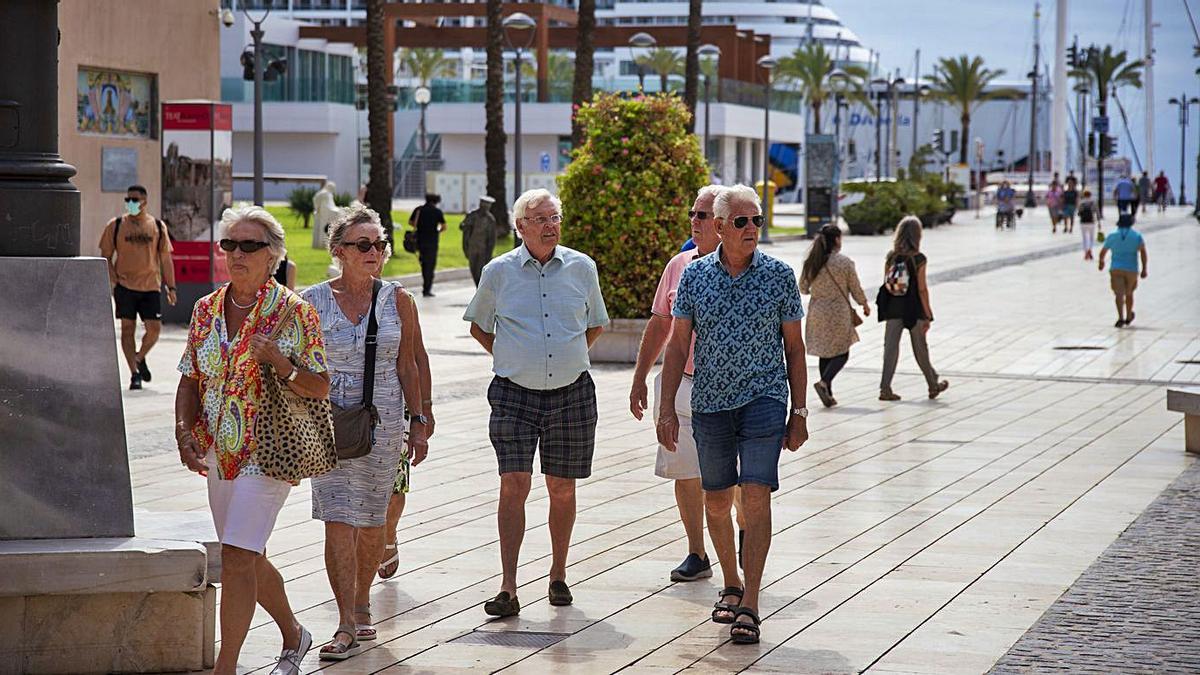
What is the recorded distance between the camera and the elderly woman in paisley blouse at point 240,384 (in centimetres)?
560

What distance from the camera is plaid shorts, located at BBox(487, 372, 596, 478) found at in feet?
23.7

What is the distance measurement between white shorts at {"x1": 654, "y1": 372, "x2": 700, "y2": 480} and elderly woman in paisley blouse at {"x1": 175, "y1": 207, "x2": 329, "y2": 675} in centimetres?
227

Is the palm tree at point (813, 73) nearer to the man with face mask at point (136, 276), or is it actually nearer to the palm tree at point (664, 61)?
the palm tree at point (664, 61)

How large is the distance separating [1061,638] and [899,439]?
6.01 m

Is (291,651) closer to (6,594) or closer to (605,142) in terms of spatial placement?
(6,594)

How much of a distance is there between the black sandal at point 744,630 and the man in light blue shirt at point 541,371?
0.92 m

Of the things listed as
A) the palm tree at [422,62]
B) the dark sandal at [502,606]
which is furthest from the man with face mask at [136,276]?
the palm tree at [422,62]

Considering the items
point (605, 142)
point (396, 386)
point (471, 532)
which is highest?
point (605, 142)

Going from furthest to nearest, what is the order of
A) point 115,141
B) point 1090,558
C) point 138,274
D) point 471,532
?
point 115,141 < point 138,274 < point 471,532 < point 1090,558

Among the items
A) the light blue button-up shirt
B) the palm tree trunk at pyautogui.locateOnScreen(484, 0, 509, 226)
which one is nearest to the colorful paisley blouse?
the light blue button-up shirt

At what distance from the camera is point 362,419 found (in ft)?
20.9

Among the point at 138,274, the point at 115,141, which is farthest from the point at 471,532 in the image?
the point at 115,141

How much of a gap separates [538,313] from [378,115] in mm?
26899

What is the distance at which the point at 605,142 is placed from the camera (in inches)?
696
